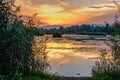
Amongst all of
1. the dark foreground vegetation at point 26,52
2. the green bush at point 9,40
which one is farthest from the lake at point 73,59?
the green bush at point 9,40

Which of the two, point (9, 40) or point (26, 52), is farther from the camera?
point (26, 52)

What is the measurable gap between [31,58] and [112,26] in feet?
10.7

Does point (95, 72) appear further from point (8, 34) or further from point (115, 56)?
point (8, 34)

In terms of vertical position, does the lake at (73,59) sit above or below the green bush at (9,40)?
below

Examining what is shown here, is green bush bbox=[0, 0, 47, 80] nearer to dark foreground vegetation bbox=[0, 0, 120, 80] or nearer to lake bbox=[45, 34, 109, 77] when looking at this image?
dark foreground vegetation bbox=[0, 0, 120, 80]

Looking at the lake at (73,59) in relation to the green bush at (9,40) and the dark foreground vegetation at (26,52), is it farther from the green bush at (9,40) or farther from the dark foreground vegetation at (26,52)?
the green bush at (9,40)

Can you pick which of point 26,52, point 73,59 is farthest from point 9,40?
point 73,59

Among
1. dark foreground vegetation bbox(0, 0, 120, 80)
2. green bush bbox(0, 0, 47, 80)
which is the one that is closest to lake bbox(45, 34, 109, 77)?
dark foreground vegetation bbox(0, 0, 120, 80)

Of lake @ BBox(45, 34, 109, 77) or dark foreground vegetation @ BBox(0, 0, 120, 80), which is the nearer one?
dark foreground vegetation @ BBox(0, 0, 120, 80)

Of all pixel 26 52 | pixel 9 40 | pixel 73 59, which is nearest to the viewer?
pixel 9 40

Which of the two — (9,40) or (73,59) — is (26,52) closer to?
(9,40)

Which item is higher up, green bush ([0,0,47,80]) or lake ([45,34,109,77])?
green bush ([0,0,47,80])

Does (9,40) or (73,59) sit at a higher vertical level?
(9,40)

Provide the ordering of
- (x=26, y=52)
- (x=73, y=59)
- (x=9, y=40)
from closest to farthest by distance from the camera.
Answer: (x=9, y=40) → (x=26, y=52) → (x=73, y=59)
